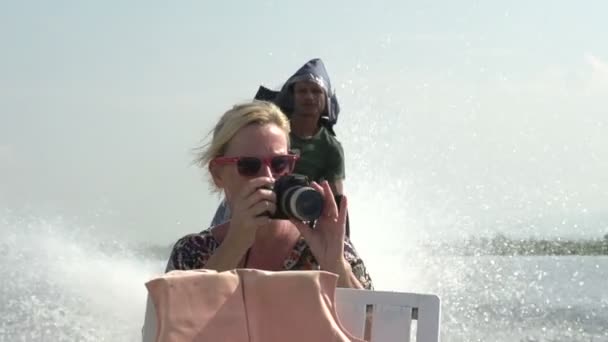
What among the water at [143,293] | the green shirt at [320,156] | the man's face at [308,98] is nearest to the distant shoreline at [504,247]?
the water at [143,293]

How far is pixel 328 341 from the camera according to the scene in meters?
2.17

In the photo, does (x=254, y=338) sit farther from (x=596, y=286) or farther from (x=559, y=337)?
(x=596, y=286)

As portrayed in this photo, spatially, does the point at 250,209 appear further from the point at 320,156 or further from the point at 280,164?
the point at 320,156

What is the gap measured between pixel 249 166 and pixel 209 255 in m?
0.29

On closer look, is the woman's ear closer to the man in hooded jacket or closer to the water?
the man in hooded jacket

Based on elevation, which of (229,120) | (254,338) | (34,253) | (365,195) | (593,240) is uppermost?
(593,240)

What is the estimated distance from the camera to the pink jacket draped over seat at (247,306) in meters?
2.12

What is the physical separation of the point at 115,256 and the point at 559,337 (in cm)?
727

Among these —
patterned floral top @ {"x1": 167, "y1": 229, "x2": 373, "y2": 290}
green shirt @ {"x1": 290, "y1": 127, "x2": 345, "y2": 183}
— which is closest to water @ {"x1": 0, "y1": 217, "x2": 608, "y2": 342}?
green shirt @ {"x1": 290, "y1": 127, "x2": 345, "y2": 183}

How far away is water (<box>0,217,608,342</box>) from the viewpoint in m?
9.17

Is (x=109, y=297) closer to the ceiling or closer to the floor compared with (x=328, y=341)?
closer to the ceiling

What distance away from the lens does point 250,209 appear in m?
2.47

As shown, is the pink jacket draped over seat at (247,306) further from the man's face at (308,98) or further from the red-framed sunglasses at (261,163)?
the man's face at (308,98)

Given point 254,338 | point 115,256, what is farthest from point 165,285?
point 115,256
